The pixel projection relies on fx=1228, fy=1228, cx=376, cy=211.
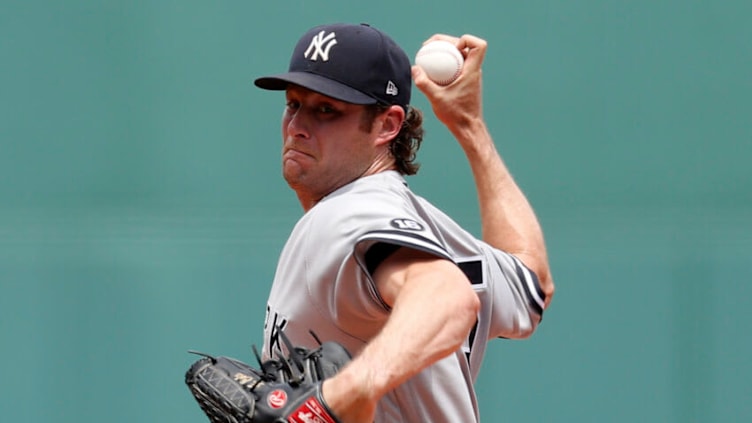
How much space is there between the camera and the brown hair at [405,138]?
83.0 inches

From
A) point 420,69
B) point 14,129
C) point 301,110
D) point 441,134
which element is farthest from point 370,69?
point 14,129

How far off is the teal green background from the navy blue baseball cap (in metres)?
1.82

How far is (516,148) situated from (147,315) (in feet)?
4.39

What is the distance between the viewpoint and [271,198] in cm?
407

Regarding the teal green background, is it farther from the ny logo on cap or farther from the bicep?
the bicep

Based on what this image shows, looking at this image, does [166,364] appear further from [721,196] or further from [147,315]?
[721,196]

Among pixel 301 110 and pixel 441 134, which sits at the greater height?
pixel 301 110

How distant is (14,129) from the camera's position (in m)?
4.03

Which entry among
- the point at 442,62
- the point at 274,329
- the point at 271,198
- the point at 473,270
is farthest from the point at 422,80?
the point at 271,198

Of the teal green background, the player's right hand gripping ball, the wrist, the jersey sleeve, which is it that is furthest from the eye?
the teal green background

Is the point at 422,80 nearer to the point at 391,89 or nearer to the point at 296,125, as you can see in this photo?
the point at 391,89

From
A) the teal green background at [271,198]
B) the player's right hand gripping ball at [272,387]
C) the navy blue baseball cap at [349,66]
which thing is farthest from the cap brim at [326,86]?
the teal green background at [271,198]

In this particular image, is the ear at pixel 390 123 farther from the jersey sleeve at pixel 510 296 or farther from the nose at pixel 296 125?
the jersey sleeve at pixel 510 296

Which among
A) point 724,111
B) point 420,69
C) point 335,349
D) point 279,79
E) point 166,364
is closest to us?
point 335,349
